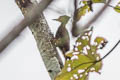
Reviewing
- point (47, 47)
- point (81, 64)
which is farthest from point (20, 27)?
point (47, 47)

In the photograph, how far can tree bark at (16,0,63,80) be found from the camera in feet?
2.84

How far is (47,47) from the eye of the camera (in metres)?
0.88

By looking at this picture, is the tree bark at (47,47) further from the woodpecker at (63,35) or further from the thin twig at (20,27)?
the thin twig at (20,27)

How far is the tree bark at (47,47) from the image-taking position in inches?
34.1

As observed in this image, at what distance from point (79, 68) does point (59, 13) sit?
0.16m

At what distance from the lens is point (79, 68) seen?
609mm

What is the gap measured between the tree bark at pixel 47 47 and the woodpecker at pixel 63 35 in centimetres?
12

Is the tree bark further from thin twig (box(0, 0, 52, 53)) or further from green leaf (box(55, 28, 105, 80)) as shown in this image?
thin twig (box(0, 0, 52, 53))

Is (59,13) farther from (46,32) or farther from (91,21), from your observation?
(46,32)

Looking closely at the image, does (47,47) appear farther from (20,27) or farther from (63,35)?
(20,27)

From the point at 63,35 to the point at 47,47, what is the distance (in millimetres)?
194

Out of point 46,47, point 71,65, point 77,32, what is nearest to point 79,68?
point 71,65

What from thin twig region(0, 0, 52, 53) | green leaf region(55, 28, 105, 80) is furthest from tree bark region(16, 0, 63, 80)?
thin twig region(0, 0, 52, 53)

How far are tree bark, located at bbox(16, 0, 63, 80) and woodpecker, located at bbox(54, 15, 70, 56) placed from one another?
0.38 ft
